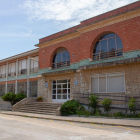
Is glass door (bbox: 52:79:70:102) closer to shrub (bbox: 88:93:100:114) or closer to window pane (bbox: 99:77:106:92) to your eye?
window pane (bbox: 99:77:106:92)

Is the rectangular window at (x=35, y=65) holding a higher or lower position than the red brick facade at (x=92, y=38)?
lower

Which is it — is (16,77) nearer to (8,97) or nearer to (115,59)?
(8,97)

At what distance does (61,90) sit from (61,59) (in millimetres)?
3450

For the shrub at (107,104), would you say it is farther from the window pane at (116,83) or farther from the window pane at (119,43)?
the window pane at (119,43)

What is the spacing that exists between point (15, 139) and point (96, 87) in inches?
405

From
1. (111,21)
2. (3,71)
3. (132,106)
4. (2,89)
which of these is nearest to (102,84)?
(132,106)

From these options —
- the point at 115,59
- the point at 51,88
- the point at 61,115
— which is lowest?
the point at 61,115

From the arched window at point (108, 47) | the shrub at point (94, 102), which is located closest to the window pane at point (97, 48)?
the arched window at point (108, 47)

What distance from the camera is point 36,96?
22.3 metres

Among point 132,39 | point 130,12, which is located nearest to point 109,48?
point 132,39

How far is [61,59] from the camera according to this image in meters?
20.1

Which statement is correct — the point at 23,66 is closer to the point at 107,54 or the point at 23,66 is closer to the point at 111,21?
the point at 107,54

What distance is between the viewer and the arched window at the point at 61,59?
19.5 m

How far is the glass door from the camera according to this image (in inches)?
747
